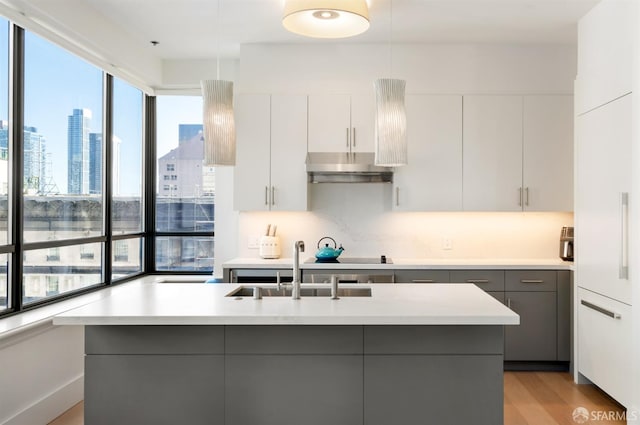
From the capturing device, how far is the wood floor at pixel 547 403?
3.33 meters

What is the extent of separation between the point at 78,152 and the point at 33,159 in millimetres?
573

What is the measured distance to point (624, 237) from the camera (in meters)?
3.29

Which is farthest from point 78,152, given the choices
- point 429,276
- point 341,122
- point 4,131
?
point 429,276

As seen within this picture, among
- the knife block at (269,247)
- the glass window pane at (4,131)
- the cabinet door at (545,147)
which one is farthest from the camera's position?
the knife block at (269,247)

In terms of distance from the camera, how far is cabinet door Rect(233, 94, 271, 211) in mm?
4609

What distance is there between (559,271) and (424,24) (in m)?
2.29

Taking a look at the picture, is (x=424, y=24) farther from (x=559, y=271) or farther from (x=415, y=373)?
(x=415, y=373)

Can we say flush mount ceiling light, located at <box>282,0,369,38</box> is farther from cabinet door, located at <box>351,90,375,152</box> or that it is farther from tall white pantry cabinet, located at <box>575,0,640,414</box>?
tall white pantry cabinet, located at <box>575,0,640,414</box>

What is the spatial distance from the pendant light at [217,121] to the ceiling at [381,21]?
124cm

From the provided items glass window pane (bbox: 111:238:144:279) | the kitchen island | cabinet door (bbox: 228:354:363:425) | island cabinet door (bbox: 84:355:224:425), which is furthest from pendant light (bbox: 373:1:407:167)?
glass window pane (bbox: 111:238:144:279)

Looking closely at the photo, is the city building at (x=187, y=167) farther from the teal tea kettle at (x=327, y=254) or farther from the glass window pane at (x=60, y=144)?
the teal tea kettle at (x=327, y=254)

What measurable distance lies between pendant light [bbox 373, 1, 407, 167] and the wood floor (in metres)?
1.82

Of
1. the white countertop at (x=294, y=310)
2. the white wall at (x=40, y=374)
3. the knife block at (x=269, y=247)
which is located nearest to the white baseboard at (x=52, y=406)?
the white wall at (x=40, y=374)

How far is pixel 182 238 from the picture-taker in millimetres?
5336
